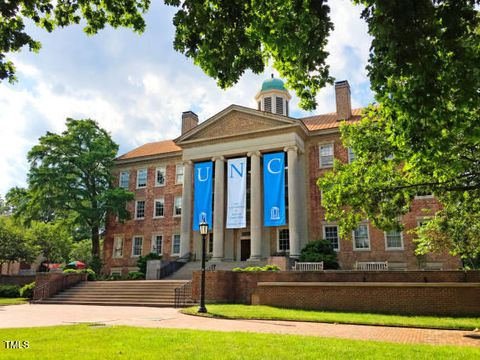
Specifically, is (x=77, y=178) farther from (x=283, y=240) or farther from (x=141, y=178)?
(x=283, y=240)

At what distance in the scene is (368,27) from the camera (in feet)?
21.8

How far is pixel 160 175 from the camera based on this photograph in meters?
38.4

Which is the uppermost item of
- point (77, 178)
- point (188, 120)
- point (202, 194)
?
point (188, 120)

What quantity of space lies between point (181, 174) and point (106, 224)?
9367 millimetres

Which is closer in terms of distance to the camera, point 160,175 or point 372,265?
point 372,265

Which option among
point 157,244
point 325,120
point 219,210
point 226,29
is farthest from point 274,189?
point 226,29

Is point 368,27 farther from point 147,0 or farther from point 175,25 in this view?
point 147,0

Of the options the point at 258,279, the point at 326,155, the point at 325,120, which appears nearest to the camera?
the point at 258,279

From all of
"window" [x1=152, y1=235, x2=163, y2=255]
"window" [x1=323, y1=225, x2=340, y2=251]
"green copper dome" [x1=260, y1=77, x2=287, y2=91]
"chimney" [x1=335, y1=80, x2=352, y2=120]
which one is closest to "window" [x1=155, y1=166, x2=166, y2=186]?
"window" [x1=152, y1=235, x2=163, y2=255]

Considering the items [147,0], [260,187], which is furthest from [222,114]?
[147,0]

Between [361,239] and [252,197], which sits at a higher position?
[252,197]

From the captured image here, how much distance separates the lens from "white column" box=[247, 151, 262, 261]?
95.1 ft

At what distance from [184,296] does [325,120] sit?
67.4 feet

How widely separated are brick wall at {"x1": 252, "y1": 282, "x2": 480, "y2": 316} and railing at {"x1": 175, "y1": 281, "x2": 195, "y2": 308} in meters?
4.12
